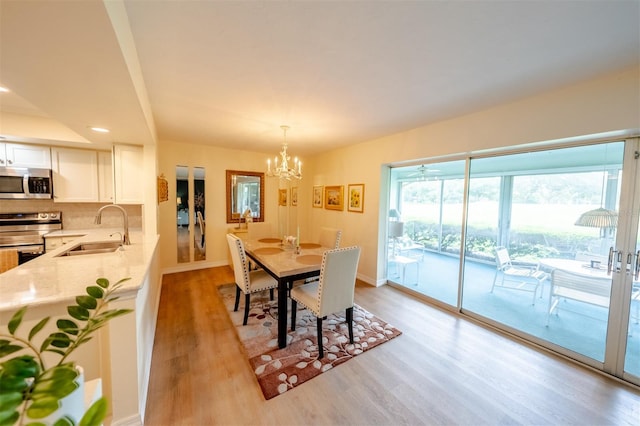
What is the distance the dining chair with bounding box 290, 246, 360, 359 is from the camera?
212 centimetres

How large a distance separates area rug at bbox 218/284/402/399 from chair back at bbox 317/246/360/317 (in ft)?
1.26

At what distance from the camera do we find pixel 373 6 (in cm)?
124

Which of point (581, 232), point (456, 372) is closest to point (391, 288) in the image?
point (456, 372)

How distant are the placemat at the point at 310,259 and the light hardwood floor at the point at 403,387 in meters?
0.97

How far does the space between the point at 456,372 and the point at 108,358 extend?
2526 mm

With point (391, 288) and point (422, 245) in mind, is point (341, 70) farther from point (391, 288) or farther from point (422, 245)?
point (391, 288)

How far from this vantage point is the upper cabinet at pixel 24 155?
2.87 metres

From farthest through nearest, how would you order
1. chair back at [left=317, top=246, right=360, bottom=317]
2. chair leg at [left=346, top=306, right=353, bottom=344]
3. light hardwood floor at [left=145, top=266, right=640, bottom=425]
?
chair leg at [left=346, top=306, right=353, bottom=344] < chair back at [left=317, top=246, right=360, bottom=317] < light hardwood floor at [left=145, top=266, right=640, bottom=425]

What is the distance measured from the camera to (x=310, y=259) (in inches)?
104

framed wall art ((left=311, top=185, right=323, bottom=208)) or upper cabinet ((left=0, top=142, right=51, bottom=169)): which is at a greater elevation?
upper cabinet ((left=0, top=142, right=51, bottom=169))

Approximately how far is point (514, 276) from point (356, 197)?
2396 millimetres

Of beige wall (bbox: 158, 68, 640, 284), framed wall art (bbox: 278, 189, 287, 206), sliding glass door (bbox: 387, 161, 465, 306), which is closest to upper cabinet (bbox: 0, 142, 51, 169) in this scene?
beige wall (bbox: 158, 68, 640, 284)

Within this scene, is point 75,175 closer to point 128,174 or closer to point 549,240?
point 128,174

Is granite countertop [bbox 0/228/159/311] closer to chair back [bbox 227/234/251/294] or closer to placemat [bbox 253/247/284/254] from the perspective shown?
chair back [bbox 227/234/251/294]
